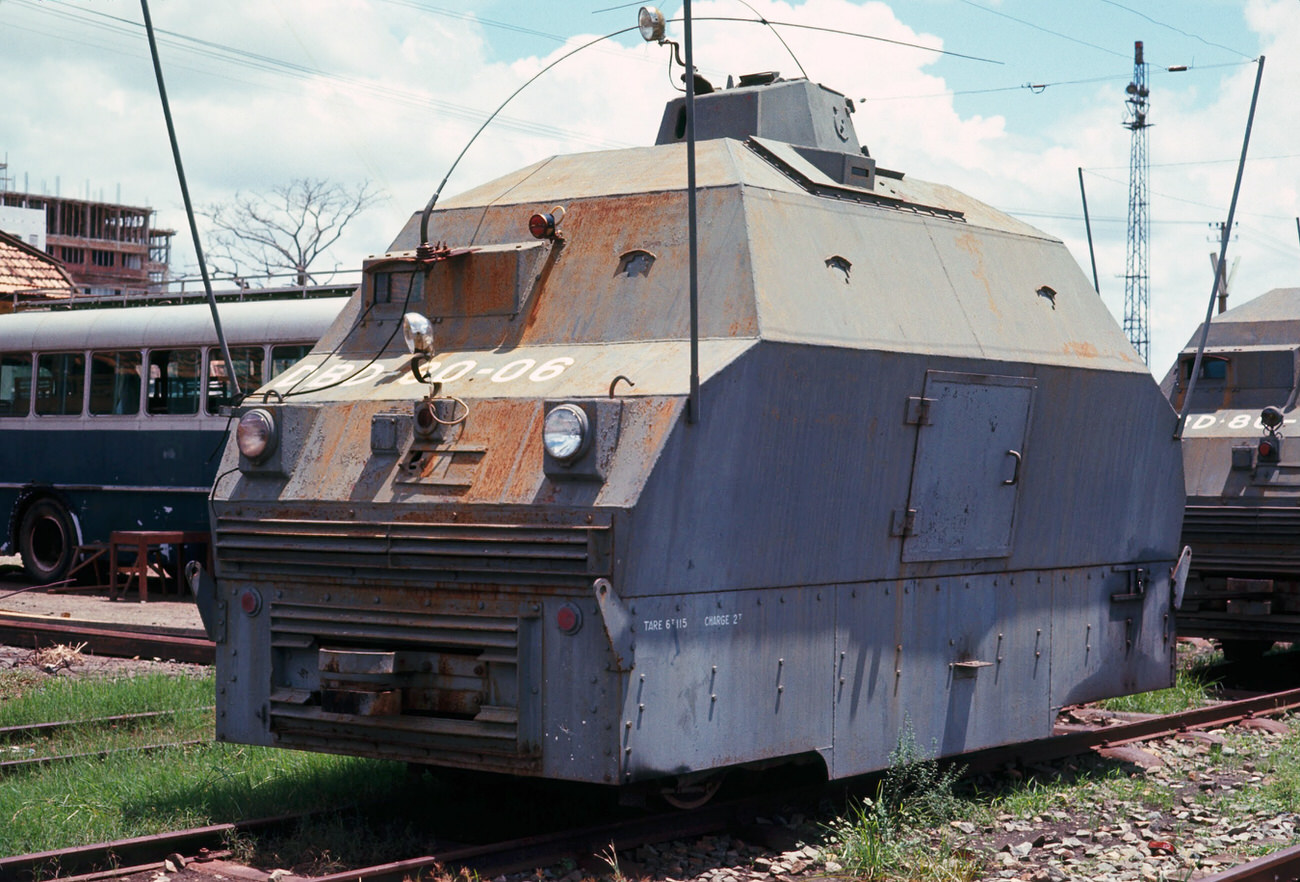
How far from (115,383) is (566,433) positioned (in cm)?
1454

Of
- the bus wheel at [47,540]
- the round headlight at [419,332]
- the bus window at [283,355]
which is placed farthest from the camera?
the bus wheel at [47,540]

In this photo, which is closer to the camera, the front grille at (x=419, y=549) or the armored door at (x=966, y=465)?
the front grille at (x=419, y=549)

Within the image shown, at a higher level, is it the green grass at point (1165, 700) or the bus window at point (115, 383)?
the bus window at point (115, 383)

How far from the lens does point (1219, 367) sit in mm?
14664

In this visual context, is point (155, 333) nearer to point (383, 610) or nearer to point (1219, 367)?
point (1219, 367)

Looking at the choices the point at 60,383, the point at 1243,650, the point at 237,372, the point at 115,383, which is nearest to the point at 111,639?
the point at 237,372

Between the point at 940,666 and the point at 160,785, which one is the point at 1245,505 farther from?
the point at 160,785

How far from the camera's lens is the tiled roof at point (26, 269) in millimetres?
33500

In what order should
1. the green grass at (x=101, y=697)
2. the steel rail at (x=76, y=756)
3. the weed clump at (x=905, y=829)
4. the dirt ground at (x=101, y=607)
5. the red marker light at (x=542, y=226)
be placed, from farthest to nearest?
the dirt ground at (x=101, y=607) → the green grass at (x=101, y=697) → the steel rail at (x=76, y=756) → the red marker light at (x=542, y=226) → the weed clump at (x=905, y=829)

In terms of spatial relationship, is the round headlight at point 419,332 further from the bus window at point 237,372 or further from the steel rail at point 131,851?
the bus window at point 237,372

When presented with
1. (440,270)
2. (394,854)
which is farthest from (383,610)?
(440,270)

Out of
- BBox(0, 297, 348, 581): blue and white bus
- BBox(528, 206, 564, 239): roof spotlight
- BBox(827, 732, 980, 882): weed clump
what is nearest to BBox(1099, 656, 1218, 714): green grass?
BBox(827, 732, 980, 882): weed clump

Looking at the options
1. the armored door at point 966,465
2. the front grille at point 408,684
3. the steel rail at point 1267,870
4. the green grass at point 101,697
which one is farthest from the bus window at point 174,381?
the steel rail at point 1267,870

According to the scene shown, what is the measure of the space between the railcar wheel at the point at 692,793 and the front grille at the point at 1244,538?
6683 millimetres
